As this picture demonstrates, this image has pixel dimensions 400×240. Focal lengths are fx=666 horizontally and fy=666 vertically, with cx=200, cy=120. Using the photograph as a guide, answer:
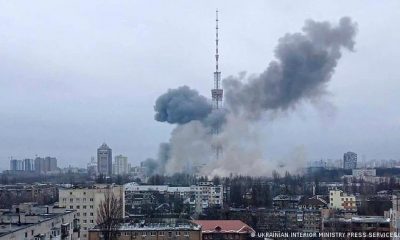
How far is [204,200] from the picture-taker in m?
38.6

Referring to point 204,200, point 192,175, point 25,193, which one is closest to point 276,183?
point 192,175

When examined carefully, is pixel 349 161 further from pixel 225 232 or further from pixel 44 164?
pixel 225 232

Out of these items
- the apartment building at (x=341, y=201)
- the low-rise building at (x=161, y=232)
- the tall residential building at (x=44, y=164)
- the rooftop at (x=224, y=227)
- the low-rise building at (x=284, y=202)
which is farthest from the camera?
the tall residential building at (x=44, y=164)

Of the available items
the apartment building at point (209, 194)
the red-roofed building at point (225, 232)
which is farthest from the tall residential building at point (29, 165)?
the red-roofed building at point (225, 232)

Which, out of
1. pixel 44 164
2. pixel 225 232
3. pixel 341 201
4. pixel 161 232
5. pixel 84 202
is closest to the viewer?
pixel 161 232

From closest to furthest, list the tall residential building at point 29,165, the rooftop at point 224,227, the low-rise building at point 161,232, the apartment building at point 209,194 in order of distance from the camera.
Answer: the low-rise building at point 161,232
the rooftop at point 224,227
the apartment building at point 209,194
the tall residential building at point 29,165

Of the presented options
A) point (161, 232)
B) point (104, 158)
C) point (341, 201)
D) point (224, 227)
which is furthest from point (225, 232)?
point (104, 158)

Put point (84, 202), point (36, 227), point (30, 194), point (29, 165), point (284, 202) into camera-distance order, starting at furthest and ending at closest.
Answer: point (29, 165) → point (30, 194) → point (284, 202) → point (84, 202) → point (36, 227)

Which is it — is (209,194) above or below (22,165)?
below

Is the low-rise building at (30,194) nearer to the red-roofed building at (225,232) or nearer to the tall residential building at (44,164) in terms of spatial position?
the red-roofed building at (225,232)

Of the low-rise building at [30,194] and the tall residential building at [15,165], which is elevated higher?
the tall residential building at [15,165]

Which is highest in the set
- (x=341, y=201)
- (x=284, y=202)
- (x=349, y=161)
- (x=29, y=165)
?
(x=349, y=161)

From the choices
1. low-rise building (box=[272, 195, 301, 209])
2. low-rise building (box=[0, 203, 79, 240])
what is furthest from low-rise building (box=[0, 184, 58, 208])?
low-rise building (box=[0, 203, 79, 240])

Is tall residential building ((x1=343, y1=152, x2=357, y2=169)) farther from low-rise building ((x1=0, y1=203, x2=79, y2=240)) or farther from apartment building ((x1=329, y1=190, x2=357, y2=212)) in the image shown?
low-rise building ((x1=0, y1=203, x2=79, y2=240))
